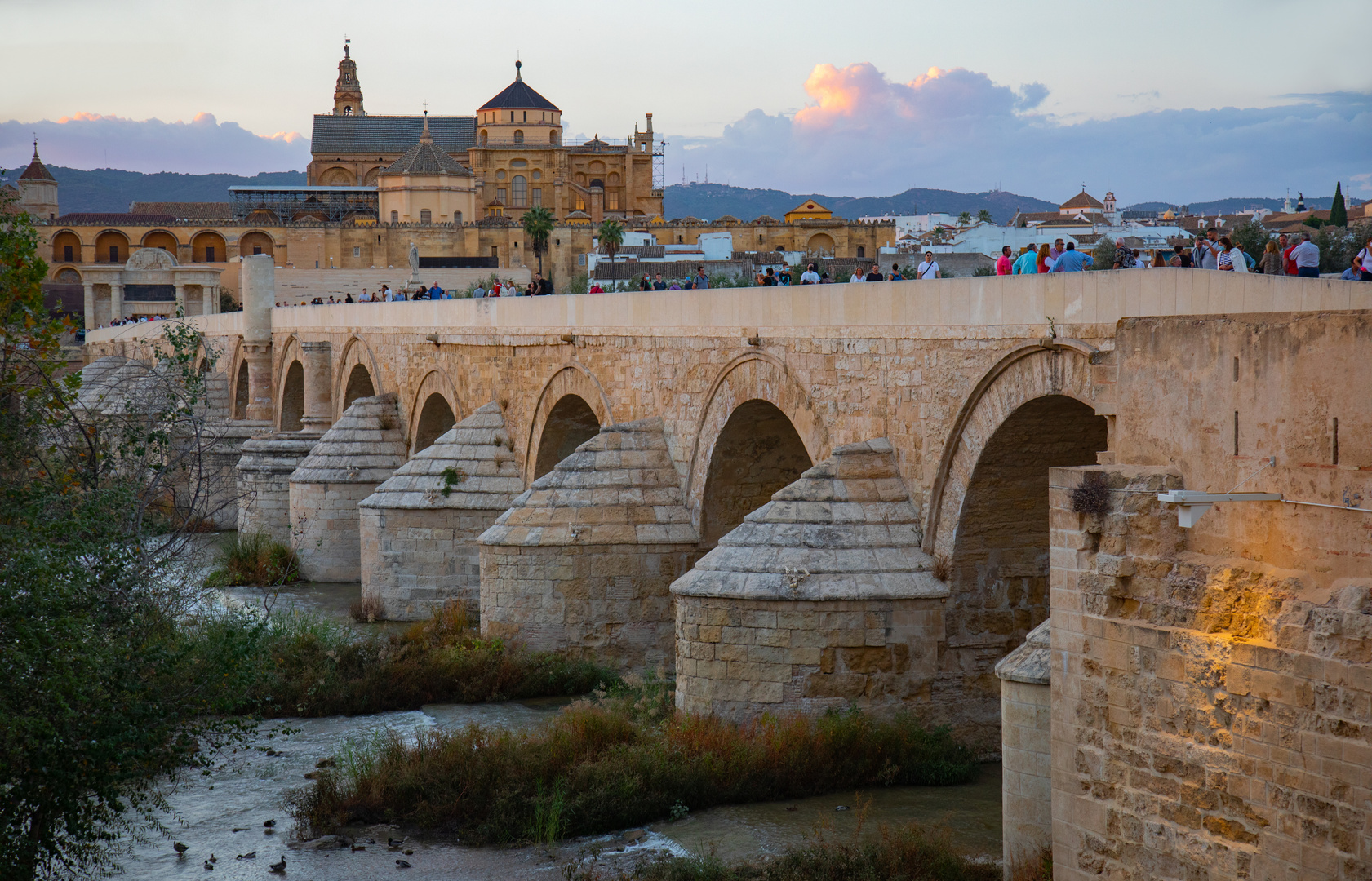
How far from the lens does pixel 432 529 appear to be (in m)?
16.7

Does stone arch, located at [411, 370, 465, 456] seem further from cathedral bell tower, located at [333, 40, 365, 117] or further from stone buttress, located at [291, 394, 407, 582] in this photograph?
cathedral bell tower, located at [333, 40, 365, 117]

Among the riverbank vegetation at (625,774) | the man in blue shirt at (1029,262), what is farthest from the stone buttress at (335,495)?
the man in blue shirt at (1029,262)

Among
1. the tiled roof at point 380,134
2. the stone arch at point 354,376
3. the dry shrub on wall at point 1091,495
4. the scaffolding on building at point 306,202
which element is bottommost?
the dry shrub on wall at point 1091,495

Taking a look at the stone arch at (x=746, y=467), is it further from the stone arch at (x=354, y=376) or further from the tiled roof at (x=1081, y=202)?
the tiled roof at (x=1081, y=202)

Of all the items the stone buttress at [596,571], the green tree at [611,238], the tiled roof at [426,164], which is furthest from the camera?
the tiled roof at [426,164]

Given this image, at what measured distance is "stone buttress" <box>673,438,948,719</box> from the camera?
382 inches

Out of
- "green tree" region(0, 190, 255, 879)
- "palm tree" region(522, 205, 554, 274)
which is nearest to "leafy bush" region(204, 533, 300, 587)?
"green tree" region(0, 190, 255, 879)

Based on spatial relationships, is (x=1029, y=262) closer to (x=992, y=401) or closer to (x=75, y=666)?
(x=992, y=401)

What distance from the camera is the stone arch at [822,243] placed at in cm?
7688

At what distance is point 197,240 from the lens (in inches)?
3179

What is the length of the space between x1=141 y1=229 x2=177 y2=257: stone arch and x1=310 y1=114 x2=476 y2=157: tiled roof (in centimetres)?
1355

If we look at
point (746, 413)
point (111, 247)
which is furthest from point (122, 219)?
point (746, 413)

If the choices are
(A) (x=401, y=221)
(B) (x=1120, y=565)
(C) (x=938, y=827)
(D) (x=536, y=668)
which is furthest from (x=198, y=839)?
(A) (x=401, y=221)

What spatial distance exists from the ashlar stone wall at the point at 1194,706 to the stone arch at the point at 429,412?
14.2 metres
